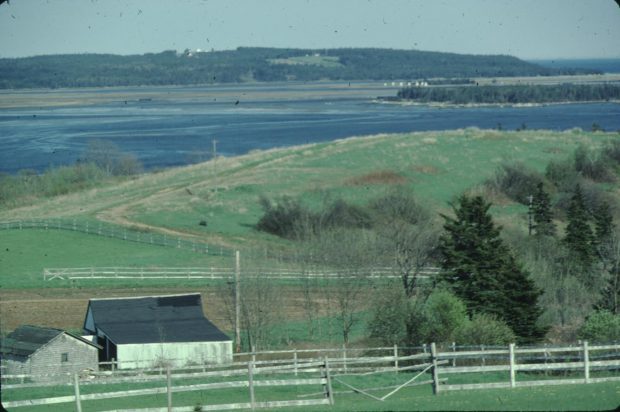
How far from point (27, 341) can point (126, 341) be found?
2791 mm

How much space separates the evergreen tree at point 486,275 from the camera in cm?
3259

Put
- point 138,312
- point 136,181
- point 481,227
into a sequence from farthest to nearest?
point 136,181, point 481,227, point 138,312

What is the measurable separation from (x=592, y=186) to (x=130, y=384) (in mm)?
50767

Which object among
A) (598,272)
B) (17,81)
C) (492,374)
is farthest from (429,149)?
(17,81)

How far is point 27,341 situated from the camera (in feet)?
94.0

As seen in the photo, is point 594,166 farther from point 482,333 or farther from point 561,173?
point 482,333

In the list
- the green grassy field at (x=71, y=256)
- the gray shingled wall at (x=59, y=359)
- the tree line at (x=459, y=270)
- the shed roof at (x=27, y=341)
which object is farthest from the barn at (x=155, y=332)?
the green grassy field at (x=71, y=256)

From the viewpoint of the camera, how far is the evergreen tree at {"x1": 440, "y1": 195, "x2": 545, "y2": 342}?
32.6m

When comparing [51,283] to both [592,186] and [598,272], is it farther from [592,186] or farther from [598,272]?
[592,186]

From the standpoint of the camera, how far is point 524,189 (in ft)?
231

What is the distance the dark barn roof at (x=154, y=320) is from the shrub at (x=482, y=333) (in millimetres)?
7124

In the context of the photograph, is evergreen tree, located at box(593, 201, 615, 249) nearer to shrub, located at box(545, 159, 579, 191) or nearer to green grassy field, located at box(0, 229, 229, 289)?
green grassy field, located at box(0, 229, 229, 289)

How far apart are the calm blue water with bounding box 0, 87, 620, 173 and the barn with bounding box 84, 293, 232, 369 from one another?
193 feet

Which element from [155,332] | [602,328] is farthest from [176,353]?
[602,328]
